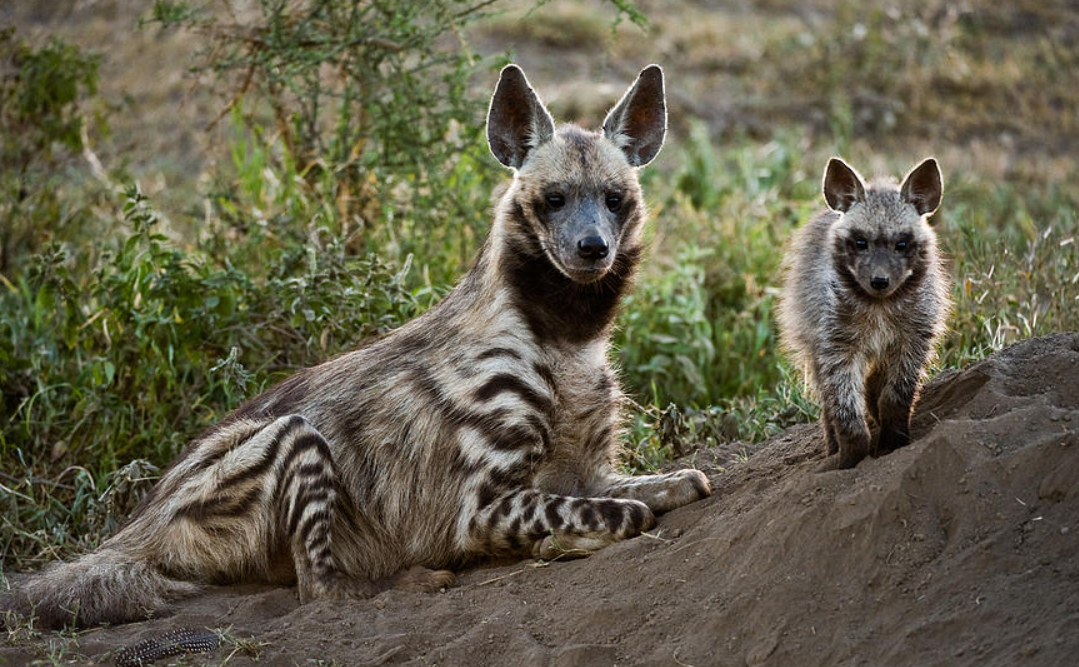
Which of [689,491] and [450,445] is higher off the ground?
[450,445]

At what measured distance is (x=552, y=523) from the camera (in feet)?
16.4

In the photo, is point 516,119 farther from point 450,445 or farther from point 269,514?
point 269,514

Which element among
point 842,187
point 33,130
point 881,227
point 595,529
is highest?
point 33,130

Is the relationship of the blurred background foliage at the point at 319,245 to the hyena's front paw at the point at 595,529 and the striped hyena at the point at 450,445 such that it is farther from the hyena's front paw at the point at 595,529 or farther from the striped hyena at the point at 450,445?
Answer: the hyena's front paw at the point at 595,529

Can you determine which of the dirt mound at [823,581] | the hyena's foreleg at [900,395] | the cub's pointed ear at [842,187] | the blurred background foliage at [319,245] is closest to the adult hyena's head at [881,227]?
the cub's pointed ear at [842,187]

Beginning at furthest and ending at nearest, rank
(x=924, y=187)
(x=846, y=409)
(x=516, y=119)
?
(x=516, y=119) < (x=924, y=187) < (x=846, y=409)

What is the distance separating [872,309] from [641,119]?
64.7 inches

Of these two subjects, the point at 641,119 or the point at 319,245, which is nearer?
the point at 641,119

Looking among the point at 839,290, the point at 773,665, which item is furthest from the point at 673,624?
the point at 839,290

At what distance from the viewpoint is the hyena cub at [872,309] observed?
4449mm

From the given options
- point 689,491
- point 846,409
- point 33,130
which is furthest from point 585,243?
point 33,130

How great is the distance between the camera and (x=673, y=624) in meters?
4.20

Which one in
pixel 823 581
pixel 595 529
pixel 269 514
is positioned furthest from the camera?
pixel 269 514

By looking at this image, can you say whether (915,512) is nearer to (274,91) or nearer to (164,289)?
(164,289)
